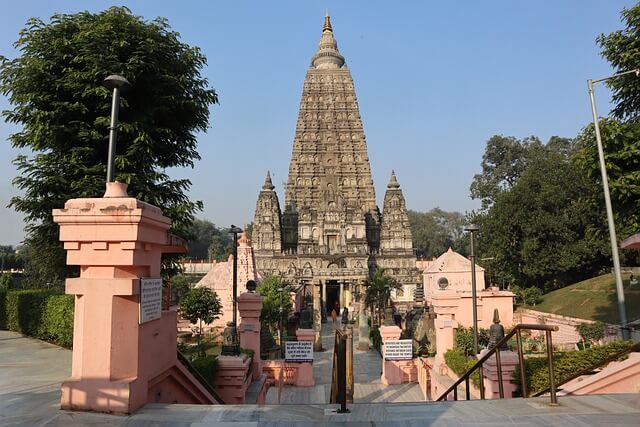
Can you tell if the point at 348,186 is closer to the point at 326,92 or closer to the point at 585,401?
the point at 326,92

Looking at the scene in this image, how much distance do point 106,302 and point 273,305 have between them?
81.4 ft

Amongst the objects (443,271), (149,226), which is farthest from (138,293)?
(443,271)

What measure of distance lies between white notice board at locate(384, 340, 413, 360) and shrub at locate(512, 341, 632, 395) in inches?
241

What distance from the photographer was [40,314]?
15.4 m

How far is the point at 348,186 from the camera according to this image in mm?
57688

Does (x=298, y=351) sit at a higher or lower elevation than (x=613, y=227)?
lower

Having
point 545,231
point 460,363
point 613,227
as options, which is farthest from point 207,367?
point 545,231

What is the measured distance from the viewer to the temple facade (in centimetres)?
5119

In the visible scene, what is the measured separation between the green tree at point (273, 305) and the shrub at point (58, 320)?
499 inches

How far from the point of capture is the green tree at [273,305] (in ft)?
92.3

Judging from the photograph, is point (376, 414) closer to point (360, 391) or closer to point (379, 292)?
point (360, 391)

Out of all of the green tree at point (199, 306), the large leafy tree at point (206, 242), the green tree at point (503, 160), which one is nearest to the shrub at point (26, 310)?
the green tree at point (199, 306)

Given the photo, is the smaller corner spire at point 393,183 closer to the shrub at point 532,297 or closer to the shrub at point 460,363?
the shrub at point 532,297

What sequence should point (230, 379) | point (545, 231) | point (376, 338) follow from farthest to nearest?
point (545, 231)
point (376, 338)
point (230, 379)
